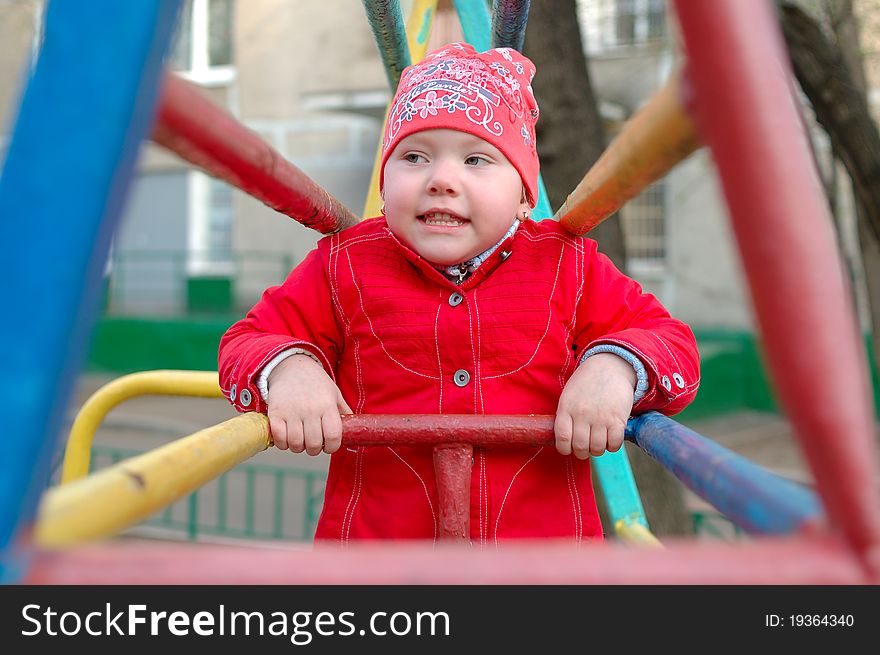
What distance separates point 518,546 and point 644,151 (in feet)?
1.04

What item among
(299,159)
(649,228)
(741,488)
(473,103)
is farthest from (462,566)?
(299,159)

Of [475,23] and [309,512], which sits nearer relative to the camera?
[475,23]

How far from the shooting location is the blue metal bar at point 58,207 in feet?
1.48

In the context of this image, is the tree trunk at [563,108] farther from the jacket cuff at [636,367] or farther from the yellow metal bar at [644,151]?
the yellow metal bar at [644,151]

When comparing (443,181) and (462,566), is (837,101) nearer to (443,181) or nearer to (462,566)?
(443,181)

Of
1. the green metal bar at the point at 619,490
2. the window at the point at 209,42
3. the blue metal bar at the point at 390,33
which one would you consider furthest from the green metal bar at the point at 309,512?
the window at the point at 209,42

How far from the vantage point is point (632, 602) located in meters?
0.47

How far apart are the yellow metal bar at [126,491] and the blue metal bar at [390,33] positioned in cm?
75

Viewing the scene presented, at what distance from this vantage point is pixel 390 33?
1.34 m

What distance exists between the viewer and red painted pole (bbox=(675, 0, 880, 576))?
46cm

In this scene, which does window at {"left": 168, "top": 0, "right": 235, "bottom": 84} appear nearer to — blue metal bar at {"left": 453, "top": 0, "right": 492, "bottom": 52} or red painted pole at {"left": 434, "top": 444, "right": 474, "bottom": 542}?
blue metal bar at {"left": 453, "top": 0, "right": 492, "bottom": 52}

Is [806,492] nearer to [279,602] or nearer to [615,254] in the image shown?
[279,602]

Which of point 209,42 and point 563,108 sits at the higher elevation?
point 209,42

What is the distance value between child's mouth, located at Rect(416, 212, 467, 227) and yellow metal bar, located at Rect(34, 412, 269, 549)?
515 millimetres
